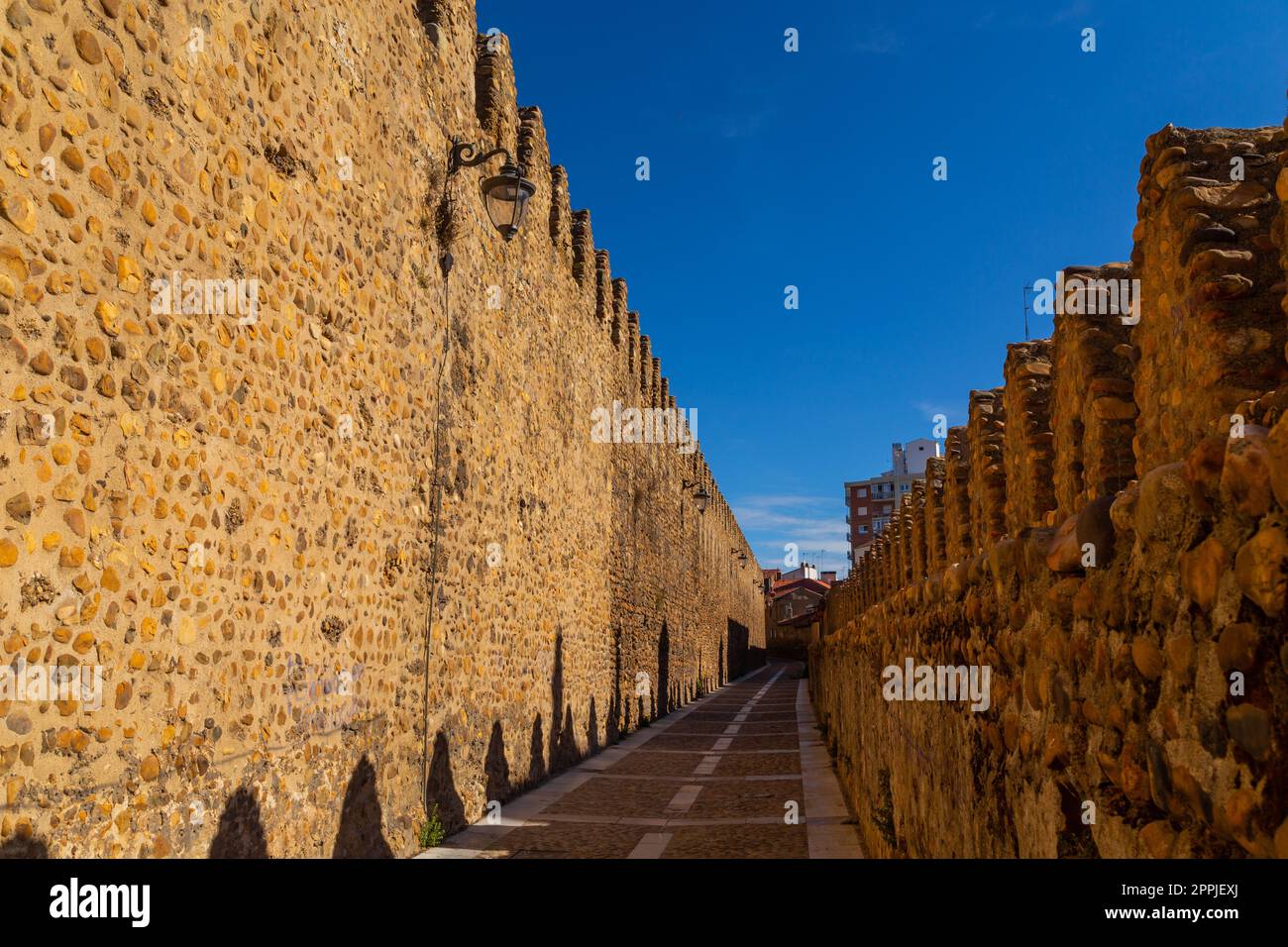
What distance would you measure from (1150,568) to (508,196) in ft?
24.8

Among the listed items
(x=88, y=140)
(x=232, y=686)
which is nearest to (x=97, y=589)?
(x=232, y=686)

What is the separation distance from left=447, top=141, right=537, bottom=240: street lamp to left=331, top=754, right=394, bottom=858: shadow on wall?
4840 millimetres

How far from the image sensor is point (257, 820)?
5078 mm

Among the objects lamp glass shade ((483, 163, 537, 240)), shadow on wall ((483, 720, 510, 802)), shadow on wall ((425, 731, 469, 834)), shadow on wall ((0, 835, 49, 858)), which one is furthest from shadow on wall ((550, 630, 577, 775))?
shadow on wall ((0, 835, 49, 858))

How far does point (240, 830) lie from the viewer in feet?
16.0

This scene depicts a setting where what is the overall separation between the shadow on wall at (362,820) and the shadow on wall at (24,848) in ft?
8.99

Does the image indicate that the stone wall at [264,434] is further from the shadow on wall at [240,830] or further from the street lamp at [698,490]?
the street lamp at [698,490]

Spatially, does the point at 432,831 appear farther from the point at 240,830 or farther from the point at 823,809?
the point at 823,809

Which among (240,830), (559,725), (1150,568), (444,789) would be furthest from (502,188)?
(1150,568)

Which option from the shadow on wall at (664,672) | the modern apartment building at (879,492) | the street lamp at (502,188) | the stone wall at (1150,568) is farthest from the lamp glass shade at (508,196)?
the modern apartment building at (879,492)

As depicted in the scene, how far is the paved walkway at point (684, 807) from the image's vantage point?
7582 millimetres

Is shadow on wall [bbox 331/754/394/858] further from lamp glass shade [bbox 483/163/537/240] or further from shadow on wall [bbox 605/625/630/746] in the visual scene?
shadow on wall [bbox 605/625/630/746]
